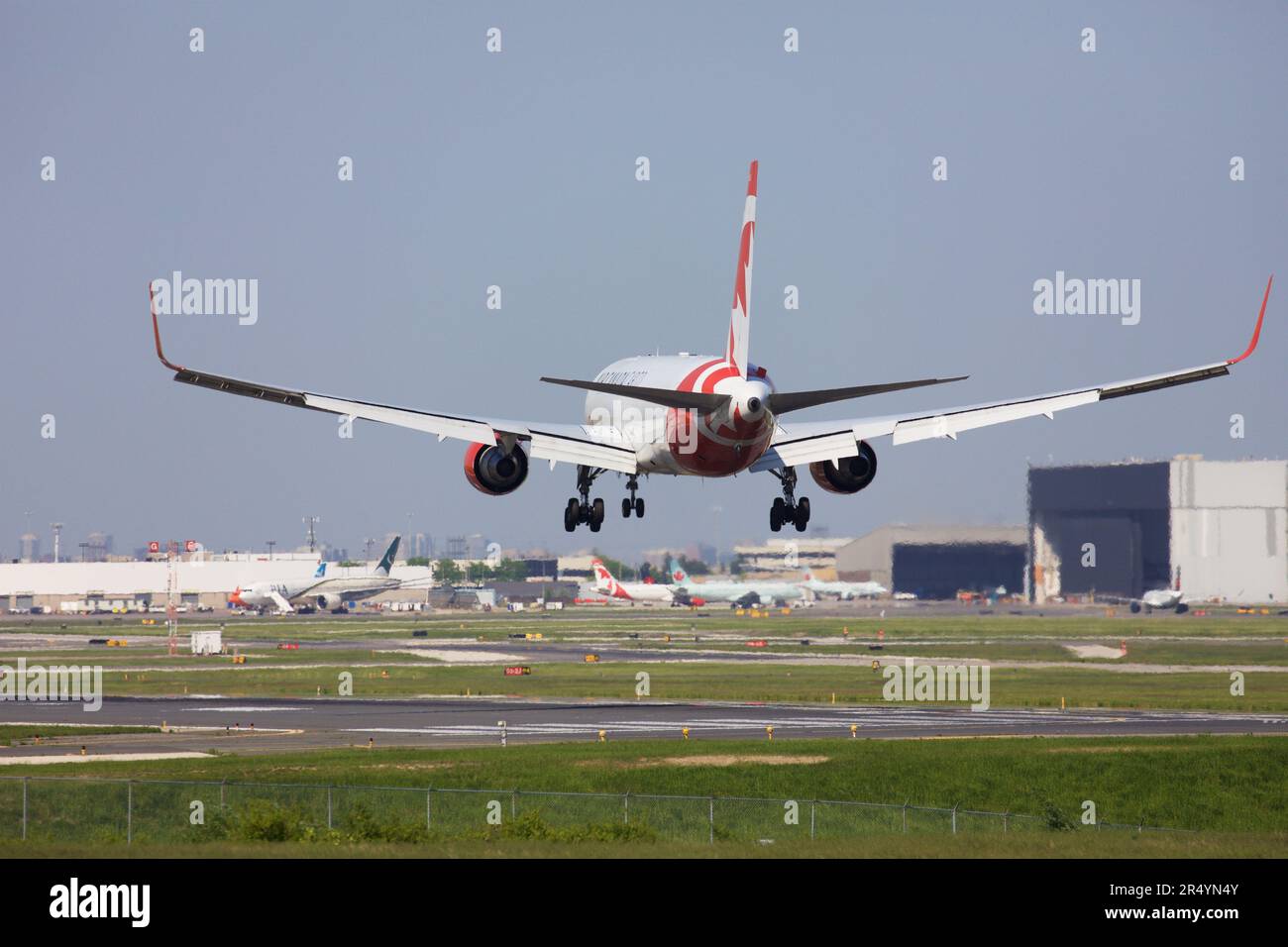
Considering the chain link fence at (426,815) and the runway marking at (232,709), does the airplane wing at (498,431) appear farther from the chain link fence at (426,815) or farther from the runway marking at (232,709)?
the runway marking at (232,709)

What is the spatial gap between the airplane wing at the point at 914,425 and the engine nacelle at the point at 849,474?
132 cm

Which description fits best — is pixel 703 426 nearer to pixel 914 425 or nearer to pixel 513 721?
pixel 914 425

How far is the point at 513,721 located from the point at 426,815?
41.2 m

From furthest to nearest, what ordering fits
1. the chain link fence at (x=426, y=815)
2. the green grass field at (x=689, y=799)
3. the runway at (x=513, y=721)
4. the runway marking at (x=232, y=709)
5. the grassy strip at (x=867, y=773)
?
the runway marking at (x=232, y=709) < the runway at (x=513, y=721) < the grassy strip at (x=867, y=773) < the chain link fence at (x=426, y=815) < the green grass field at (x=689, y=799)

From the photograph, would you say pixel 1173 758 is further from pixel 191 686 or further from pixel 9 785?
pixel 191 686

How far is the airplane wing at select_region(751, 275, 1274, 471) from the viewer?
179 feet

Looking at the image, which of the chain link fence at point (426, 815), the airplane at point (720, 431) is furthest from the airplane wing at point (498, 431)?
the chain link fence at point (426, 815)

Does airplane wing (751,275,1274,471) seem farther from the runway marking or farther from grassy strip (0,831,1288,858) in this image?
the runway marking

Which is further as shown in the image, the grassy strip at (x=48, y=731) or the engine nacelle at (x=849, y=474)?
the grassy strip at (x=48, y=731)

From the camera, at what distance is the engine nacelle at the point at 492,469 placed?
55781mm

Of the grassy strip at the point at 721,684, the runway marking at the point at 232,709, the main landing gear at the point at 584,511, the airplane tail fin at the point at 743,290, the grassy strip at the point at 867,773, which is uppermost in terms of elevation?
the airplane tail fin at the point at 743,290

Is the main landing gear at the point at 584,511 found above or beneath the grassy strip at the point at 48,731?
above
